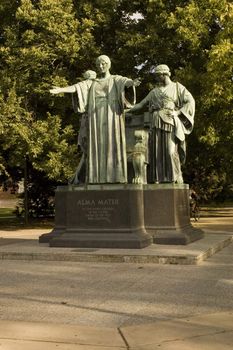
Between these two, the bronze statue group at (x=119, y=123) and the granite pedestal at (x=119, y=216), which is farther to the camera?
the bronze statue group at (x=119, y=123)

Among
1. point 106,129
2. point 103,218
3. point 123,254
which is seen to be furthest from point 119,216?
point 106,129

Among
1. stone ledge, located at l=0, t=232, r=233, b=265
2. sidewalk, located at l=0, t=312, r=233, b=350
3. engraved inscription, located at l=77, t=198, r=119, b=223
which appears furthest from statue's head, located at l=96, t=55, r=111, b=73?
sidewalk, located at l=0, t=312, r=233, b=350

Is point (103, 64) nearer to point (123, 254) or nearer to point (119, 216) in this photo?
point (119, 216)

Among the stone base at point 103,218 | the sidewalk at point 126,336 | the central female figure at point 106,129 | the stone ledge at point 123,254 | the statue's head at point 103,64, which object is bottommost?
the sidewalk at point 126,336

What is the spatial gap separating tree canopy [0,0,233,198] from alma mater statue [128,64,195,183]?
6.49 meters

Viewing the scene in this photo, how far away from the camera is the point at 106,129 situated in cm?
1206

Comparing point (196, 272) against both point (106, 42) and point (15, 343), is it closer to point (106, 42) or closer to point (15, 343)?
point (15, 343)

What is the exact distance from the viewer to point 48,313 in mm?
6156

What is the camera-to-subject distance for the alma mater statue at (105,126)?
39.3 feet

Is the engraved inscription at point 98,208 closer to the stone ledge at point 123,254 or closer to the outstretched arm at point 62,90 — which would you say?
the stone ledge at point 123,254

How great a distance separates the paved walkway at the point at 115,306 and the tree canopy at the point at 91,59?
11.0m

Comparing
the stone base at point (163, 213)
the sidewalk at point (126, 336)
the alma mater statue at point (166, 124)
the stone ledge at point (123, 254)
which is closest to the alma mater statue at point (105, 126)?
the alma mater statue at point (166, 124)

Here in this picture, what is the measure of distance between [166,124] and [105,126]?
1449 millimetres

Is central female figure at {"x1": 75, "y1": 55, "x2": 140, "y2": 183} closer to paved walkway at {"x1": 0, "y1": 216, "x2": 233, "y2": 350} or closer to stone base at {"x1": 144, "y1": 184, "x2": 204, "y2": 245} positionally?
stone base at {"x1": 144, "y1": 184, "x2": 204, "y2": 245}
